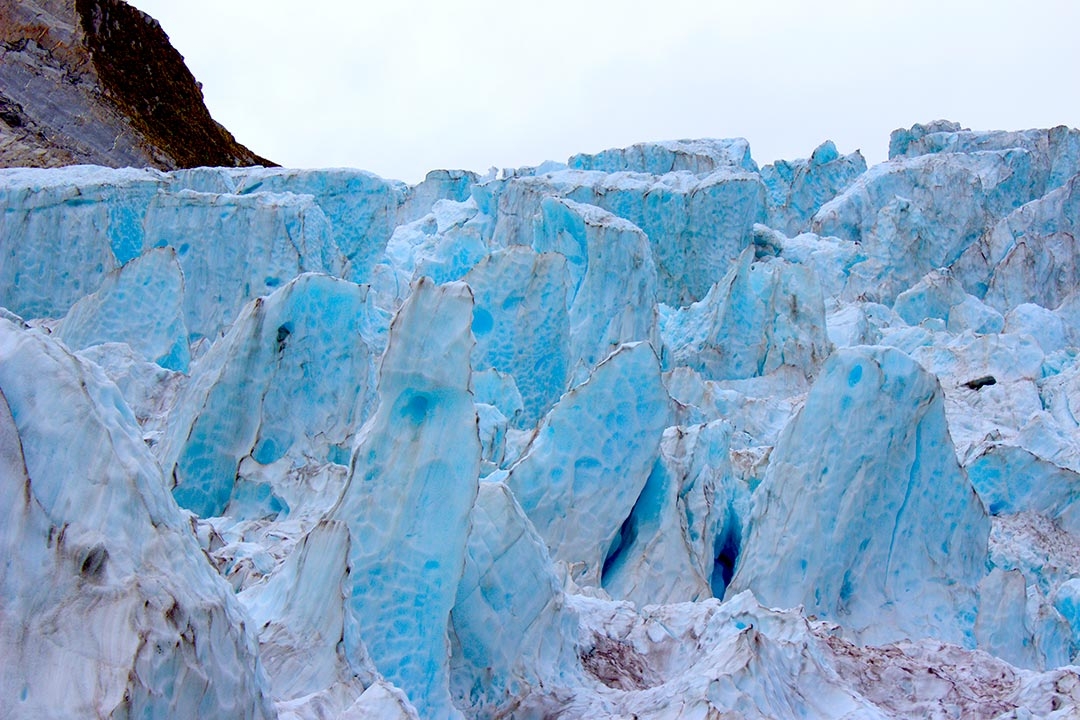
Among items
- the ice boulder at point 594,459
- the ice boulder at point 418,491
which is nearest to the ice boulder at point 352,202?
the ice boulder at point 594,459

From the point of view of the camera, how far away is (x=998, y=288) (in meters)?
14.4

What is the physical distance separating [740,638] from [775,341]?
25.1ft

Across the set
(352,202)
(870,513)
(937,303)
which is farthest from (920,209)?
(870,513)

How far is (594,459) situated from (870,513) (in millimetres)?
1297

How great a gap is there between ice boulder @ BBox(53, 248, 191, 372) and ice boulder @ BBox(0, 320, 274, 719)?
549 centimetres

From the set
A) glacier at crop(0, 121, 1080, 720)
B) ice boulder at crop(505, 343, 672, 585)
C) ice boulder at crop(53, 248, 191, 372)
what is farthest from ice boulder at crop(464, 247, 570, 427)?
ice boulder at crop(505, 343, 672, 585)

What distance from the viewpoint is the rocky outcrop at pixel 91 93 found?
1593 centimetres

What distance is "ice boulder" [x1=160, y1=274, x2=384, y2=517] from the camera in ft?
17.3

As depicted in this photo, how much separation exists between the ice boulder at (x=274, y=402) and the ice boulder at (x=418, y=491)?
1.63 meters

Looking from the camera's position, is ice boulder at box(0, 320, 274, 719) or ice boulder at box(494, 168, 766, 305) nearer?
ice boulder at box(0, 320, 274, 719)

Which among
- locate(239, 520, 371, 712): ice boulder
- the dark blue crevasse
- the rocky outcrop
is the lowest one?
the dark blue crevasse

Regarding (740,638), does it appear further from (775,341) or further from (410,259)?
(410,259)

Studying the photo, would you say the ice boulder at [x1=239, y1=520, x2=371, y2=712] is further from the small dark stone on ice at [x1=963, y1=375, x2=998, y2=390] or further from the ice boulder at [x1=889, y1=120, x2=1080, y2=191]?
the ice boulder at [x1=889, y1=120, x2=1080, y2=191]

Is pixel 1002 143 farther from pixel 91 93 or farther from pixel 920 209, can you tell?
pixel 91 93
